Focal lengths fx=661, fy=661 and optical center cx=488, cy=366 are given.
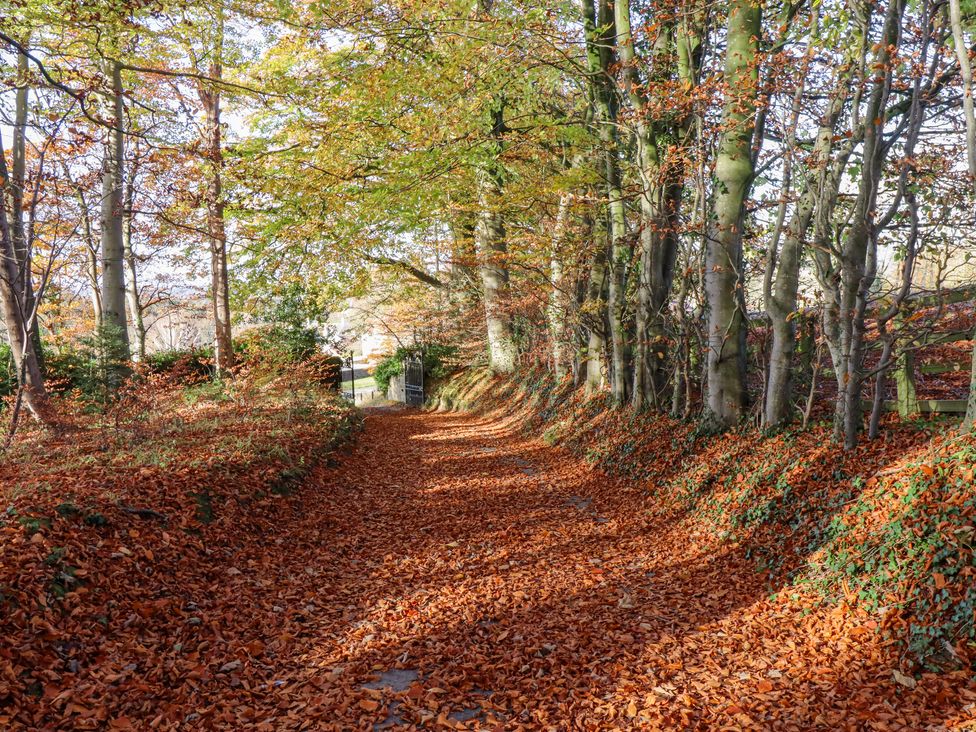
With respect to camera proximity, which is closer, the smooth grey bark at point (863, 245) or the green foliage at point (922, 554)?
the green foliage at point (922, 554)

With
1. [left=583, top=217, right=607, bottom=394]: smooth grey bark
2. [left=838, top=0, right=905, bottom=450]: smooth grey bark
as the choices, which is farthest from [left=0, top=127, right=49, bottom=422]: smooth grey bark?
[left=838, top=0, right=905, bottom=450]: smooth grey bark

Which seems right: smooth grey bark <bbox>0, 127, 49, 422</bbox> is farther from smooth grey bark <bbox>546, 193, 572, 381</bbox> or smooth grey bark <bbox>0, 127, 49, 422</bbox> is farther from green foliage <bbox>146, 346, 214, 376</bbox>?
green foliage <bbox>146, 346, 214, 376</bbox>

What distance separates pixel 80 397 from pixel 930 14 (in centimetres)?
1337

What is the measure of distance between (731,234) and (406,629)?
5.69 meters

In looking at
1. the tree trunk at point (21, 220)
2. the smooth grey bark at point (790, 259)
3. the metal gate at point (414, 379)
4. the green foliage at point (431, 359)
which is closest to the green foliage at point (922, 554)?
the smooth grey bark at point (790, 259)

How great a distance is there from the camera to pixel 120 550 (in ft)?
16.1

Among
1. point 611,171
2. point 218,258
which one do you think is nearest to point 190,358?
point 218,258

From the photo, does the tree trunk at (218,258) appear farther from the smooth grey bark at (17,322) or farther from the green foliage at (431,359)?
the green foliage at (431,359)

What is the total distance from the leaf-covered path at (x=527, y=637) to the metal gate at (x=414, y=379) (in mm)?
19338

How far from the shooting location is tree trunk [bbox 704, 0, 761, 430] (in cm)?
744

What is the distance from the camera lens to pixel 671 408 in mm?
9906

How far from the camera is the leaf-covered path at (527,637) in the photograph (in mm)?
3570

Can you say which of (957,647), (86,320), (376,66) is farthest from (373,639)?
(86,320)

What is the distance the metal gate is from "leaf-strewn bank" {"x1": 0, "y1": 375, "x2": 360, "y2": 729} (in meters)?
17.5
